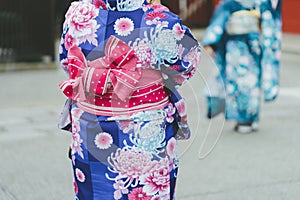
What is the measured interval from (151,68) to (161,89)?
0.12 meters

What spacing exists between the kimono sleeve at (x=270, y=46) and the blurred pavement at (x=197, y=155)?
0.52 m

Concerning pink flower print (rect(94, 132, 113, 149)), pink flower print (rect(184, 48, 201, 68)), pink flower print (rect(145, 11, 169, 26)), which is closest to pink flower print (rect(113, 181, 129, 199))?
pink flower print (rect(94, 132, 113, 149))

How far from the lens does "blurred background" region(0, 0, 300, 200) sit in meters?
4.69

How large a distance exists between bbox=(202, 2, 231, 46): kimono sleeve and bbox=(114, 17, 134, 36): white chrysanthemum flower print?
3.80 m

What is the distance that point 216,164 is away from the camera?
5.50m

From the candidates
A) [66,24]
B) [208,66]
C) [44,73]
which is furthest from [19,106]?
[66,24]

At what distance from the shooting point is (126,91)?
8.85ft

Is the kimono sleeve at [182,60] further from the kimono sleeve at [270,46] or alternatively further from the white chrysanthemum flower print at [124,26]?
the kimono sleeve at [270,46]

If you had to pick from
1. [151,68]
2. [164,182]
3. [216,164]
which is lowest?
[216,164]

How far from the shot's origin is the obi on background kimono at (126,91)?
268 cm

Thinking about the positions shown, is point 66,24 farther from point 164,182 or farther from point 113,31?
point 164,182

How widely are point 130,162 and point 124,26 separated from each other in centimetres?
Result: 58

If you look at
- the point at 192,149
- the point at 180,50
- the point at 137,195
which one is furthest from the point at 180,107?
the point at 192,149

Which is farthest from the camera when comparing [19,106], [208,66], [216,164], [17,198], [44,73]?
[44,73]
